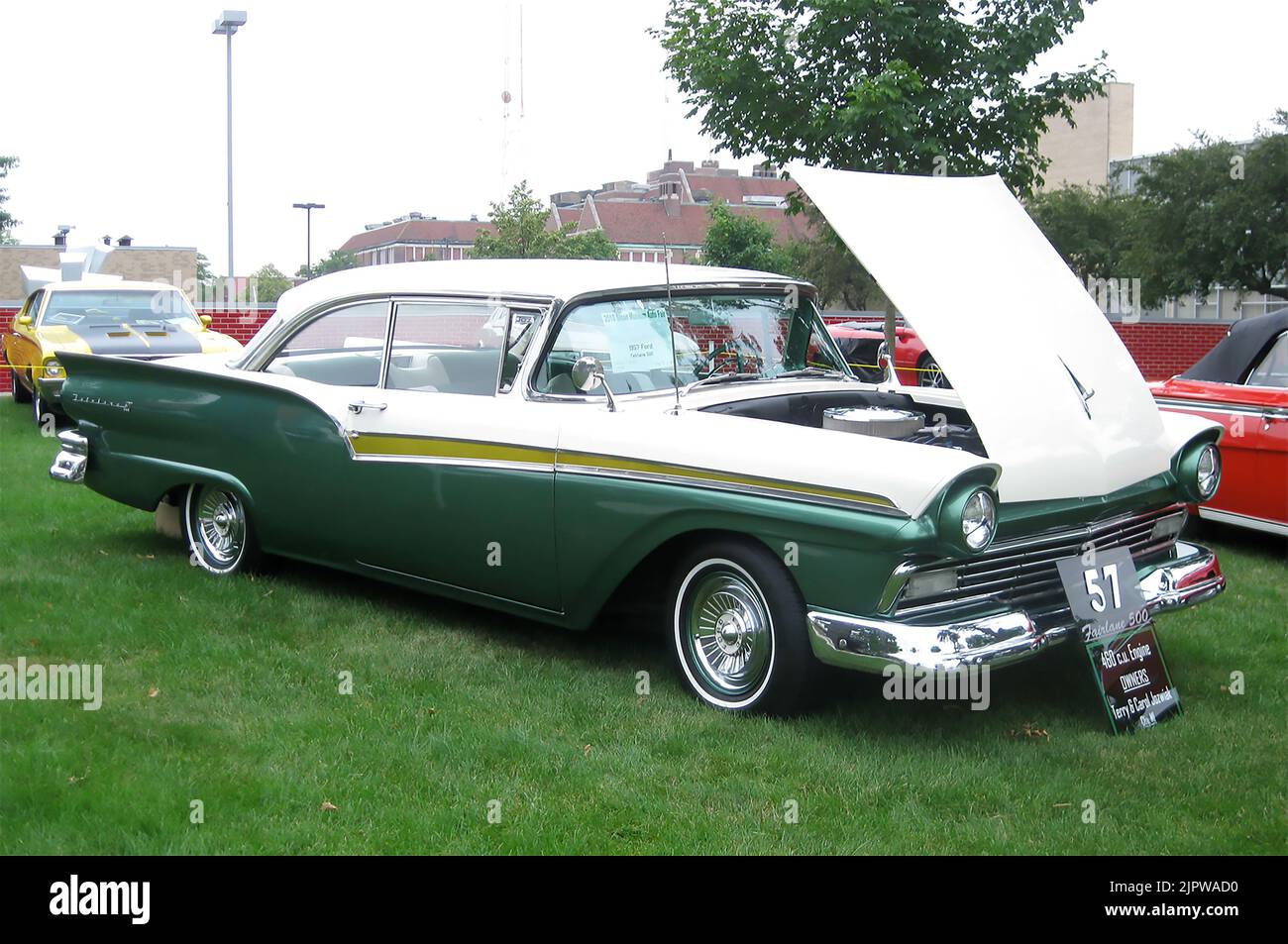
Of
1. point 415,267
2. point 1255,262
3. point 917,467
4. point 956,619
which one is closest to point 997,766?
point 956,619

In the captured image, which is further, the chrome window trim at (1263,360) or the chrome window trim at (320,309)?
the chrome window trim at (1263,360)

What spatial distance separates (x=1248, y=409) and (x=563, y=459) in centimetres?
430

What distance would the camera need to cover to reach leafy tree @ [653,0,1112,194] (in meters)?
11.6

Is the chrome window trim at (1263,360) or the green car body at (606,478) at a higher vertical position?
the chrome window trim at (1263,360)

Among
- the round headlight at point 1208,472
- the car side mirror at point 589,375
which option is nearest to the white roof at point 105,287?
the car side mirror at point 589,375

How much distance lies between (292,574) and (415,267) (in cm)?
171

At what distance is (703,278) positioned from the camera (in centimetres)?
555

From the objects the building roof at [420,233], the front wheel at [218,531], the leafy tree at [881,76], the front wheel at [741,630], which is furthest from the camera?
the building roof at [420,233]

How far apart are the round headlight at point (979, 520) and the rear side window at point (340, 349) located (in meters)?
2.75

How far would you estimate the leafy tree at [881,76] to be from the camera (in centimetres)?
1159

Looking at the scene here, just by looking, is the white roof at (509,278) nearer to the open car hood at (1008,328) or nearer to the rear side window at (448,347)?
the rear side window at (448,347)

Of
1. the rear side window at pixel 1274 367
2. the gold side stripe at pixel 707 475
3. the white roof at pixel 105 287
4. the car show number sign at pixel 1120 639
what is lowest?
the car show number sign at pixel 1120 639

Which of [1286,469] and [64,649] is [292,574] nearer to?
→ [64,649]

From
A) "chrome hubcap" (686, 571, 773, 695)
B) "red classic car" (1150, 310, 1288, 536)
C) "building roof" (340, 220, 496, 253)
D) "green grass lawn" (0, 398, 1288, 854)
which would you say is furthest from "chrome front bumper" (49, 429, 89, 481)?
"building roof" (340, 220, 496, 253)
